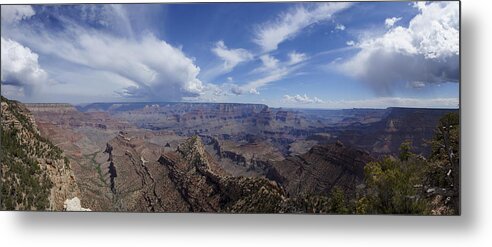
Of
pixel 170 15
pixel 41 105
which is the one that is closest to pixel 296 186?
pixel 170 15

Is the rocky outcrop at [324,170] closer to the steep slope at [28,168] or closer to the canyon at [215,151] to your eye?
the canyon at [215,151]

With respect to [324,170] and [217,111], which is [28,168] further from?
[324,170]

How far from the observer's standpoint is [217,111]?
4234 millimetres

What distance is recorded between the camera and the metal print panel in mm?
4117

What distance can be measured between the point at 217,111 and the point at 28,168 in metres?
1.42

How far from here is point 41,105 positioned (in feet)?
14.0

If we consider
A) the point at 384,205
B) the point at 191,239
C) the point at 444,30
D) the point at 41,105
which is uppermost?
the point at 444,30

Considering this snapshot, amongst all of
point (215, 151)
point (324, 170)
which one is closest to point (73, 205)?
point (215, 151)

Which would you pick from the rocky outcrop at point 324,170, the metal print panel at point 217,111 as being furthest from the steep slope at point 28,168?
the rocky outcrop at point 324,170

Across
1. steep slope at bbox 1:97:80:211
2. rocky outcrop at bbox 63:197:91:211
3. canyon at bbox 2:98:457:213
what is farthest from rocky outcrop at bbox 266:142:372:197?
steep slope at bbox 1:97:80:211

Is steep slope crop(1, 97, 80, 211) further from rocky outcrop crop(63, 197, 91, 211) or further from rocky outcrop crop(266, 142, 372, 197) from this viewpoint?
rocky outcrop crop(266, 142, 372, 197)

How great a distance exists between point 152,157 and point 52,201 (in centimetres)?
78

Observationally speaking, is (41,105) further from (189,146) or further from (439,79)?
(439,79)

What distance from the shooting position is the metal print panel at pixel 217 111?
4.12 metres
